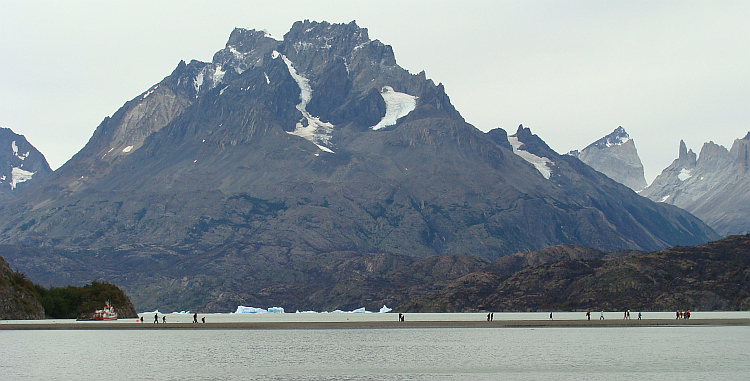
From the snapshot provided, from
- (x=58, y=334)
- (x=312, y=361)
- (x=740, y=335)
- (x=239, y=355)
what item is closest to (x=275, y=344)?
(x=239, y=355)

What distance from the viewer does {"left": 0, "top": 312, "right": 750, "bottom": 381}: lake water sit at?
342 ft

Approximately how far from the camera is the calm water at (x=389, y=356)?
104 meters

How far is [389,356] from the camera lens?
426ft

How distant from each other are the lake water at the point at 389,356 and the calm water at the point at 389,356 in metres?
0.15

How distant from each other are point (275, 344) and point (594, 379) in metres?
75.6

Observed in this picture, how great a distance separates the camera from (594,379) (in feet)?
321

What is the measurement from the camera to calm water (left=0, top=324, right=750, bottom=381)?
104125 mm

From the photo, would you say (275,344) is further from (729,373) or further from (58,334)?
(729,373)

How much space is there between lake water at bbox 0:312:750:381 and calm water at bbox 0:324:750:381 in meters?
0.15

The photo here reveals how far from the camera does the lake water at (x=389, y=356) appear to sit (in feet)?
342

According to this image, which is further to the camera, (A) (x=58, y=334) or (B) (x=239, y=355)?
(A) (x=58, y=334)

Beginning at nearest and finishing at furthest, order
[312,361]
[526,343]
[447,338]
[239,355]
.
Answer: [312,361] < [239,355] < [526,343] < [447,338]

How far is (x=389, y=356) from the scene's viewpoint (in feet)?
426

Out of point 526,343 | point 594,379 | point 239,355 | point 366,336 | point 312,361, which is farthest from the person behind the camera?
point 366,336
